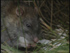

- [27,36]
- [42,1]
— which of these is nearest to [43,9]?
[42,1]

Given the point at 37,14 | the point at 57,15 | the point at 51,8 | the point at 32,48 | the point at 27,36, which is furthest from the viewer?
the point at 57,15

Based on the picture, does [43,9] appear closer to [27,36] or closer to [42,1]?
[42,1]

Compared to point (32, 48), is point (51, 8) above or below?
above

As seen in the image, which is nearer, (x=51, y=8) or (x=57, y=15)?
(x=51, y=8)

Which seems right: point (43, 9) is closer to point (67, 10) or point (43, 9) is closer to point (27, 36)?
point (67, 10)

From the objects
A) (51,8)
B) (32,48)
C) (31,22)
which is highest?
(51,8)

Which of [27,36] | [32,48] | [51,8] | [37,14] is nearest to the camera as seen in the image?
[32,48]

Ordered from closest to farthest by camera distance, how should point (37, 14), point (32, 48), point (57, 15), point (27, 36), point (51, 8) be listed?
point (32, 48), point (27, 36), point (37, 14), point (51, 8), point (57, 15)

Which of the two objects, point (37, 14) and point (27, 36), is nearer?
point (27, 36)

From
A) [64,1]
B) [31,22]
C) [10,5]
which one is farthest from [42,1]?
[10,5]
